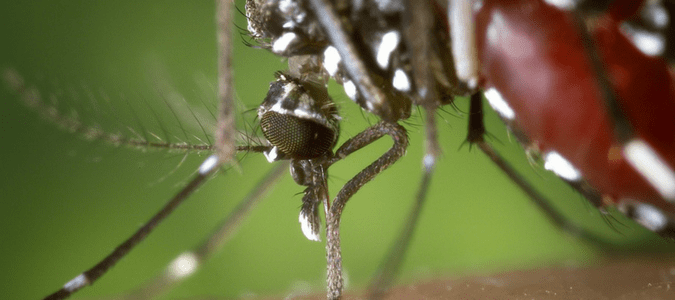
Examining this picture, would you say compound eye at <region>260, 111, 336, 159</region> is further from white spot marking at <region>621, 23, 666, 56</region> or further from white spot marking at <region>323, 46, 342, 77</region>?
white spot marking at <region>621, 23, 666, 56</region>

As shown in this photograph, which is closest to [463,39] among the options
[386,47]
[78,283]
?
[386,47]

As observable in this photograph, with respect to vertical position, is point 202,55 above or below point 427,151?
above

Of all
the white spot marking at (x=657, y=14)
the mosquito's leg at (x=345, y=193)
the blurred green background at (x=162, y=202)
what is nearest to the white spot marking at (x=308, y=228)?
the mosquito's leg at (x=345, y=193)

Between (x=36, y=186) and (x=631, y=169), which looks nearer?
(x=631, y=169)

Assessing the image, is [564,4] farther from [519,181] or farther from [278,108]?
[519,181]

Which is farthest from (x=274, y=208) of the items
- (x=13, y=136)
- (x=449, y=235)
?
(x=13, y=136)

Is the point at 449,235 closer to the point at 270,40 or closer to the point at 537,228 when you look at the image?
the point at 537,228

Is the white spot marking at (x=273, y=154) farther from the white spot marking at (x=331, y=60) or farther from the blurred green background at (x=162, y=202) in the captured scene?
the blurred green background at (x=162, y=202)
